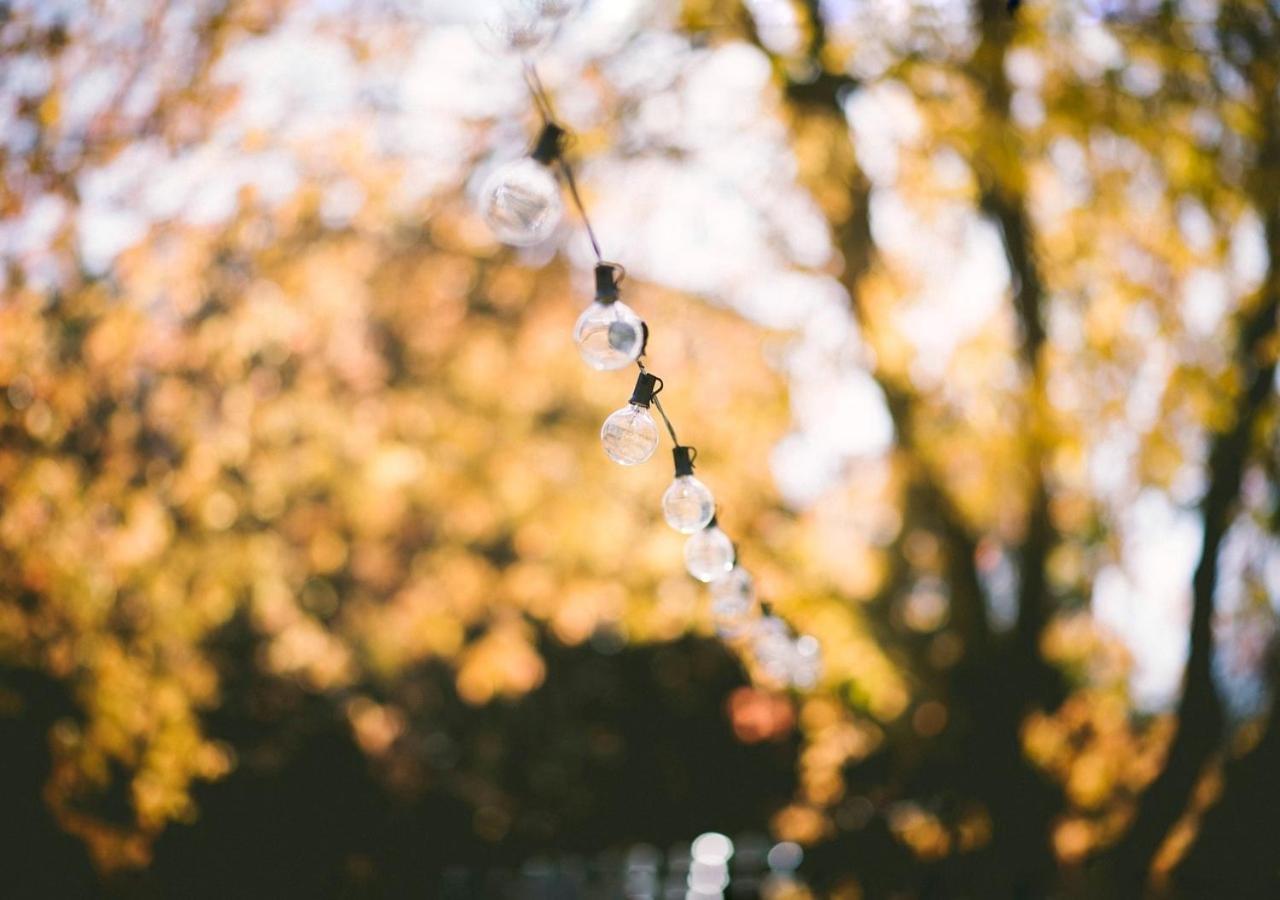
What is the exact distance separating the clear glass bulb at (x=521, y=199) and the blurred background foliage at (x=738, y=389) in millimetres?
1904

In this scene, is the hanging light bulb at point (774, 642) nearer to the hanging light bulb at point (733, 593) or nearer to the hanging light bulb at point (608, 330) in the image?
the hanging light bulb at point (733, 593)

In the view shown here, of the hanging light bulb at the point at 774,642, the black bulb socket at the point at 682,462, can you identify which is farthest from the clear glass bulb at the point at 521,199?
the hanging light bulb at the point at 774,642

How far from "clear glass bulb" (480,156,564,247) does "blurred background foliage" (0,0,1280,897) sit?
1.90m

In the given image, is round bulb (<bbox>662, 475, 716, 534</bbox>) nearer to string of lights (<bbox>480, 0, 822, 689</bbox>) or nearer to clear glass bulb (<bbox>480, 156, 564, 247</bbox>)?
string of lights (<bbox>480, 0, 822, 689</bbox>)

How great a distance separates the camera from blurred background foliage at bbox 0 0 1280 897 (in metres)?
3.72

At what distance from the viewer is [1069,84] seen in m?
3.48

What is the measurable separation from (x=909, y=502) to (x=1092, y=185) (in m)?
1.47

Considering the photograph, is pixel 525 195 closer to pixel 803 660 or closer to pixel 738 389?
pixel 803 660

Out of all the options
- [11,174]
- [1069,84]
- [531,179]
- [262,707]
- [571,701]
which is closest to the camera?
[531,179]

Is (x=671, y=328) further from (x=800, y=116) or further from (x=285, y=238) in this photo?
(x=285, y=238)

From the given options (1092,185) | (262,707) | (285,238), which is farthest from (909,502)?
(262,707)

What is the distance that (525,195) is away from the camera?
1.84 metres

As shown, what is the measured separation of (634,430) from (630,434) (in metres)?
0.01

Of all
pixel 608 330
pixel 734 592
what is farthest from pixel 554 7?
pixel 734 592
